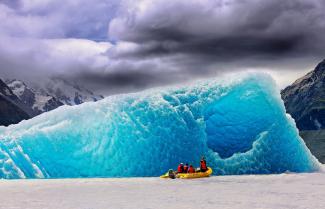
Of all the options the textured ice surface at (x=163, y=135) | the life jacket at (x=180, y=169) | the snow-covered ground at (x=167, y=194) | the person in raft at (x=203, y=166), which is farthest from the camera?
the textured ice surface at (x=163, y=135)

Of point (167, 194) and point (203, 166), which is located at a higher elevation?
point (203, 166)

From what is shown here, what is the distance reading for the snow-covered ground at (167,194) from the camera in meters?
19.8

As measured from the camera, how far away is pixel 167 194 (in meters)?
24.0

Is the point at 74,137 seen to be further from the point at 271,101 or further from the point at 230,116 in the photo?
the point at 271,101

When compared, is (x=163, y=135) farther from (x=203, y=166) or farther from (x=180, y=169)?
(x=203, y=166)

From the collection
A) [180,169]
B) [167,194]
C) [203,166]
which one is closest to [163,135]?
[180,169]

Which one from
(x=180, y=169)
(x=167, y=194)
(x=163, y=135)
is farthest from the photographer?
(x=163, y=135)

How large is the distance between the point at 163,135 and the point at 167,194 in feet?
37.3

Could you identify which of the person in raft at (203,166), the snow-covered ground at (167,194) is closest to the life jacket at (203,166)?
the person in raft at (203,166)

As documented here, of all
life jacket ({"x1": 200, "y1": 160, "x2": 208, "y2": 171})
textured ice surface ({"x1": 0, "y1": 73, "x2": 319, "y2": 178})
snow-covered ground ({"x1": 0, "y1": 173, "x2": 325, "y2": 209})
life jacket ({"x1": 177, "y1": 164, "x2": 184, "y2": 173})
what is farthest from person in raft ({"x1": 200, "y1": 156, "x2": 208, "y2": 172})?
textured ice surface ({"x1": 0, "y1": 73, "x2": 319, "y2": 178})

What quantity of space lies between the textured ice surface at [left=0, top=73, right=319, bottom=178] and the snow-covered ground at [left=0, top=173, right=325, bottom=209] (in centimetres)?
310

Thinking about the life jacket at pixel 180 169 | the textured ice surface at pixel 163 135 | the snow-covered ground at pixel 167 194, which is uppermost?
the textured ice surface at pixel 163 135

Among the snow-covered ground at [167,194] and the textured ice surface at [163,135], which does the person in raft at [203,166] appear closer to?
the snow-covered ground at [167,194]

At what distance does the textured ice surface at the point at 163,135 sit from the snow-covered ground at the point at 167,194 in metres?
3.10
